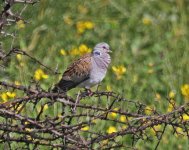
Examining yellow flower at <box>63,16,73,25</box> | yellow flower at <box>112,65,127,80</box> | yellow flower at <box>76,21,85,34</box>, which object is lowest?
yellow flower at <box>112,65,127,80</box>

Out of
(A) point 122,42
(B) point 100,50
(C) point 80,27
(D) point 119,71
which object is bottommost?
(D) point 119,71

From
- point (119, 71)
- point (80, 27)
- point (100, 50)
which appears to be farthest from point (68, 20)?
point (100, 50)

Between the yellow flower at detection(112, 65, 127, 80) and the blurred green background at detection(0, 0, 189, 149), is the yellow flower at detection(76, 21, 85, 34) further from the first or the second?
the yellow flower at detection(112, 65, 127, 80)

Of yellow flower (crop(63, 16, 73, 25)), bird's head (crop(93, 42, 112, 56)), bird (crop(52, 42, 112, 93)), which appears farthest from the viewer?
yellow flower (crop(63, 16, 73, 25))

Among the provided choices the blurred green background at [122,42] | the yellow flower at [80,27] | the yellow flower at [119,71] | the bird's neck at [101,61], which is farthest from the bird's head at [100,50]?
the yellow flower at [80,27]

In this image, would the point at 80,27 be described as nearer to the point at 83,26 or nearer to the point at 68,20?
the point at 83,26

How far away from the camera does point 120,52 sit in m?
7.59

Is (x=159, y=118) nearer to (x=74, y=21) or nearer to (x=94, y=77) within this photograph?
(x=94, y=77)

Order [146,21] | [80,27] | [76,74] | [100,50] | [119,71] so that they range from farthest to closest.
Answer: [146,21], [80,27], [119,71], [100,50], [76,74]

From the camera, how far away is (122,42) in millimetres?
7758

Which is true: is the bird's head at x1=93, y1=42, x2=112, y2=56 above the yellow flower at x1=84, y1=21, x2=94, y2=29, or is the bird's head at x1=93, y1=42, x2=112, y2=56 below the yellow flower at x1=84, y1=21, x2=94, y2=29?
above

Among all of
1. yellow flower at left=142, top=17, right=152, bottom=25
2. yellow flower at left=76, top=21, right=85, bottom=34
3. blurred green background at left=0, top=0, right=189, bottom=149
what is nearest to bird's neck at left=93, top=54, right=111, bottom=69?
blurred green background at left=0, top=0, right=189, bottom=149

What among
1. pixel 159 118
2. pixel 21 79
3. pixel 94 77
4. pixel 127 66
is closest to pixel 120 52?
pixel 127 66

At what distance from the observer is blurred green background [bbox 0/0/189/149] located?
6.69 meters
